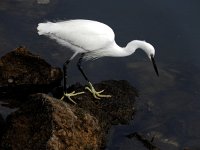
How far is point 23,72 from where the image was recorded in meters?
9.95

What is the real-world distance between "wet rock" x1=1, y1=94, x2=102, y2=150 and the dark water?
149 cm

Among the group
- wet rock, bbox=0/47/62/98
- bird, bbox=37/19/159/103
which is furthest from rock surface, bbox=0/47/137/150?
bird, bbox=37/19/159/103

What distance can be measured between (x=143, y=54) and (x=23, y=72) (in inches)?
159

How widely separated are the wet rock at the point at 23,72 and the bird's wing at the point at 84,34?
30.1 inches

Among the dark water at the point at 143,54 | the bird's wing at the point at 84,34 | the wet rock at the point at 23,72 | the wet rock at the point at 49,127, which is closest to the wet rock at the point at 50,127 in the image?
the wet rock at the point at 49,127

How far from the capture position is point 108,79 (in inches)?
448

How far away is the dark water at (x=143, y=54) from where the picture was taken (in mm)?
10117

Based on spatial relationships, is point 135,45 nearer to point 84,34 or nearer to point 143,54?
point 84,34

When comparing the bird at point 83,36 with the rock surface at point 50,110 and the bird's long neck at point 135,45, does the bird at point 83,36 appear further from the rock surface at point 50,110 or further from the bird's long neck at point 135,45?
the rock surface at point 50,110

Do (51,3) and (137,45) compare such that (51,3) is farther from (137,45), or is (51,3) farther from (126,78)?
(137,45)

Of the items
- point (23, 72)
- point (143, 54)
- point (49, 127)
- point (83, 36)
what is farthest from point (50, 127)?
point (143, 54)

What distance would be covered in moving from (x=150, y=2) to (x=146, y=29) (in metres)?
1.44

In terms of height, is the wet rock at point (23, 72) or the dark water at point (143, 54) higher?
the wet rock at point (23, 72)

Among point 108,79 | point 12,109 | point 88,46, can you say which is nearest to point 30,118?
point 12,109
